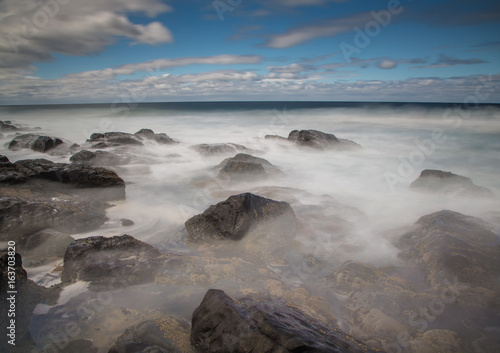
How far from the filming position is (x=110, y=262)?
4.78m

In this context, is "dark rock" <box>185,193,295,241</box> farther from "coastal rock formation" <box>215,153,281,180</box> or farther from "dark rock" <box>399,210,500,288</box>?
"coastal rock formation" <box>215,153,281,180</box>

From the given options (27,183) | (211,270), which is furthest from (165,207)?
(211,270)

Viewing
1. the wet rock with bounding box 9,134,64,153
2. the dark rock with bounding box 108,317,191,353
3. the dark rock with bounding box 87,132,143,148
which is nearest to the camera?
Answer: the dark rock with bounding box 108,317,191,353

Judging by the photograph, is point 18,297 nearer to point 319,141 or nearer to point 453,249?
point 453,249

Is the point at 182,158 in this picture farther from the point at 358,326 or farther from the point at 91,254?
the point at 358,326

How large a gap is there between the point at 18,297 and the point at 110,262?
1241 millimetres

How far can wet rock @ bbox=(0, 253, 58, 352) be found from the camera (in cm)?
339

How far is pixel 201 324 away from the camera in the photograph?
3291mm

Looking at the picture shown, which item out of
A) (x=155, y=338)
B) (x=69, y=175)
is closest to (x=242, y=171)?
(x=69, y=175)

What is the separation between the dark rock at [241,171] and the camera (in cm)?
1155

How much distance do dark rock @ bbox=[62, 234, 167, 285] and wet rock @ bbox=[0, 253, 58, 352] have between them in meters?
0.46

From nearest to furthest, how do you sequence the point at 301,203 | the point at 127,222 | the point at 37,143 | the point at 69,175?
the point at 127,222, the point at 69,175, the point at 301,203, the point at 37,143

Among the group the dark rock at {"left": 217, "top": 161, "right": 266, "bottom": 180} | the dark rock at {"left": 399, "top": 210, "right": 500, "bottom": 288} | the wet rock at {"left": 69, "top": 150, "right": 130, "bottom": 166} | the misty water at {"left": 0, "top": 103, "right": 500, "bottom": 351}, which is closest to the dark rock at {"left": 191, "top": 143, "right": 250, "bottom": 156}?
the misty water at {"left": 0, "top": 103, "right": 500, "bottom": 351}

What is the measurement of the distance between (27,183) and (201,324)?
7.32 meters
